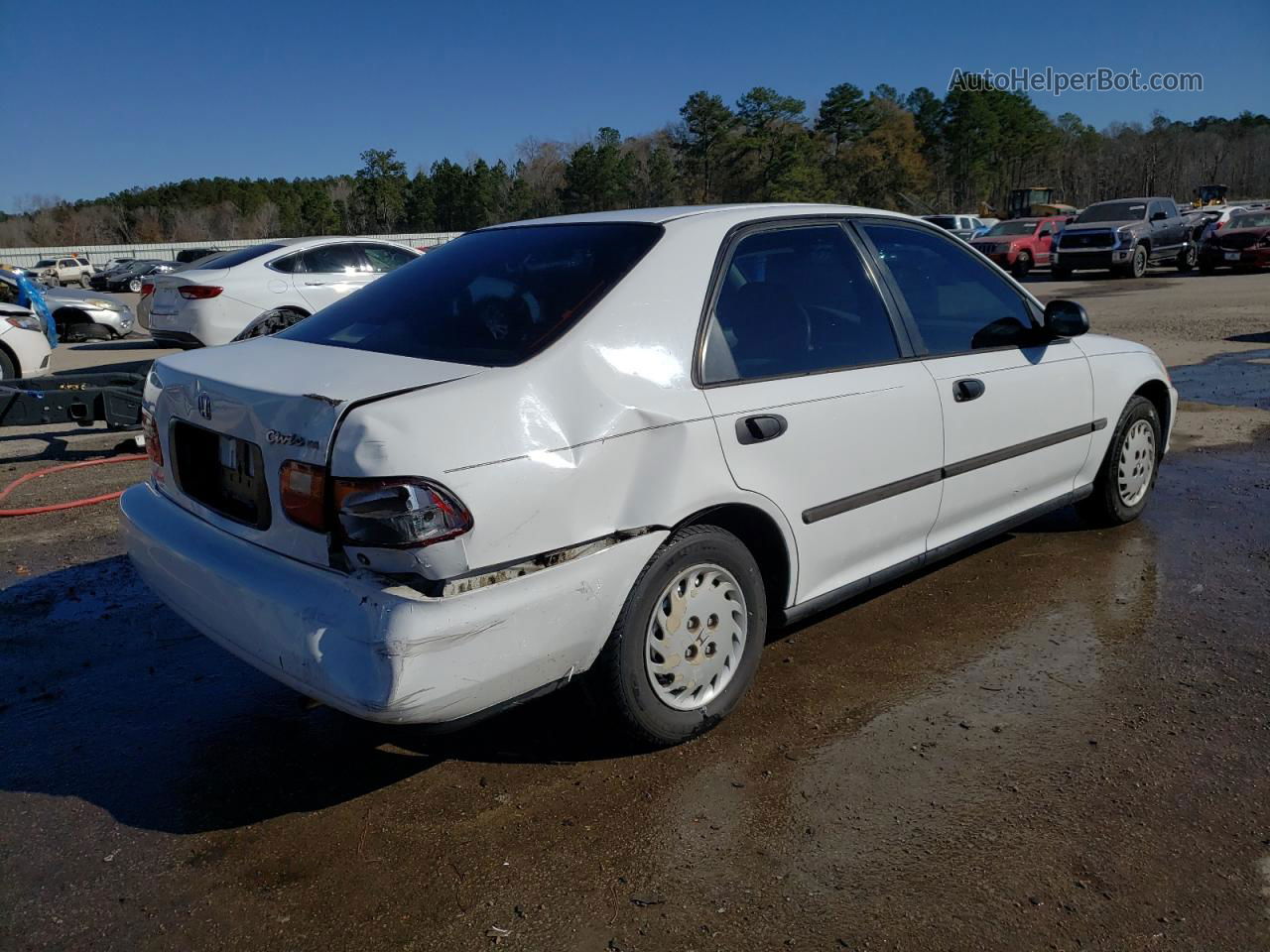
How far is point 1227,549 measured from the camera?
4.86 meters

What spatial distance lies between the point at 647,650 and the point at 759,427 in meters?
0.76

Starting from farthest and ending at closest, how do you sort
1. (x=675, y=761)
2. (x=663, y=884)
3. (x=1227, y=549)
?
(x=1227, y=549) → (x=675, y=761) → (x=663, y=884)

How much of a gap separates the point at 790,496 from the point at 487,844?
1388 millimetres

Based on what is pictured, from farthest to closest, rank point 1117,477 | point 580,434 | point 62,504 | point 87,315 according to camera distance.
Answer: point 87,315
point 62,504
point 1117,477
point 580,434

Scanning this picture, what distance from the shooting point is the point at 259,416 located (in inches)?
106

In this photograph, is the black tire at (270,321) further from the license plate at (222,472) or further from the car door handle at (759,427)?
the car door handle at (759,427)

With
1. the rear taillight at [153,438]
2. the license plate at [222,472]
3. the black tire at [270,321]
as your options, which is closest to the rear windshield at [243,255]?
the black tire at [270,321]

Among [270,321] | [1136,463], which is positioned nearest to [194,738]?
[1136,463]

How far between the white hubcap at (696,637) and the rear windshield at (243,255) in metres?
10.1

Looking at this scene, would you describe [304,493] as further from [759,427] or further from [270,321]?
[270,321]

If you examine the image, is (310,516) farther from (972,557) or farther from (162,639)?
(972,557)

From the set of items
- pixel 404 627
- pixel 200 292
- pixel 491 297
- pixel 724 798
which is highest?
pixel 200 292

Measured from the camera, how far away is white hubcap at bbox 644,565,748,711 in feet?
9.81

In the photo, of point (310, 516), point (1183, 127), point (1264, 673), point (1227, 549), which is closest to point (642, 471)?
point (310, 516)
